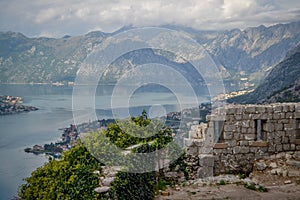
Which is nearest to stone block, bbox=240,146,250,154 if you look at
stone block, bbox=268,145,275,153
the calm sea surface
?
stone block, bbox=268,145,275,153

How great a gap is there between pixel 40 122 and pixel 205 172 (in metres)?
62.2

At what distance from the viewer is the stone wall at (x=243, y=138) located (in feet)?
29.1

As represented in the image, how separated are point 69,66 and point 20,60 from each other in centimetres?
4488

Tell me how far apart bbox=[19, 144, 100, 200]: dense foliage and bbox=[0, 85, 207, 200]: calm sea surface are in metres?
3.07

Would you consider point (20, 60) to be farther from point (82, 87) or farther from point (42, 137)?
point (82, 87)

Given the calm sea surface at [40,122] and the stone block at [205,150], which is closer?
the stone block at [205,150]

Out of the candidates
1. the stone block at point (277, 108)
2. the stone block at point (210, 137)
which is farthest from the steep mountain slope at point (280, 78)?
the stone block at point (210, 137)

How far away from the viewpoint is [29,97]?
97.2 m

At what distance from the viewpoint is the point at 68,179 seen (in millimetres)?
7207

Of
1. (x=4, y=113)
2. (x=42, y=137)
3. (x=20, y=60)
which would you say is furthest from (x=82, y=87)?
(x=20, y=60)

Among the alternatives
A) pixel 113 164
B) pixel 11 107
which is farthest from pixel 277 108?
pixel 11 107

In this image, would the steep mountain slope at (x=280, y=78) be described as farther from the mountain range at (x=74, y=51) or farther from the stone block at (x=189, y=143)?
the stone block at (x=189, y=143)

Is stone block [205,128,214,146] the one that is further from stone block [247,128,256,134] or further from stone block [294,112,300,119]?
stone block [294,112,300,119]

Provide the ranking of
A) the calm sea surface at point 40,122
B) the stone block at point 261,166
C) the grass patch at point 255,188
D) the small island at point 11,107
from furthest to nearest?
the small island at point 11,107, the calm sea surface at point 40,122, the stone block at point 261,166, the grass patch at point 255,188
